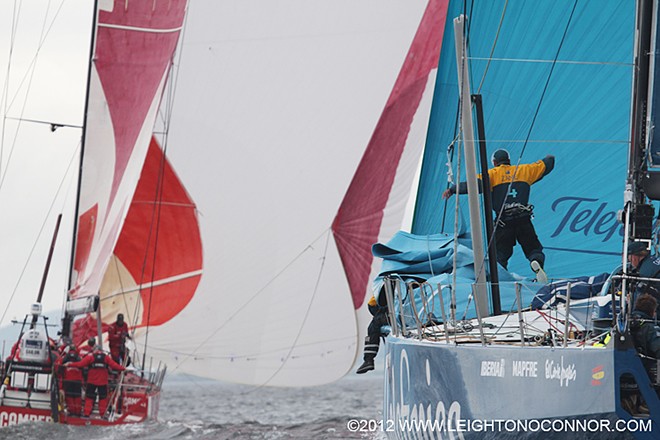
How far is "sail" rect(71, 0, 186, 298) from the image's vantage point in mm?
17328

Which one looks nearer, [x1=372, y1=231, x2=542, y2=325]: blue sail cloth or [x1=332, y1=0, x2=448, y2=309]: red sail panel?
[x1=372, y1=231, x2=542, y2=325]: blue sail cloth

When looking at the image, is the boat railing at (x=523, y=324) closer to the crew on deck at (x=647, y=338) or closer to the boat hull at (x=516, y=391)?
the boat hull at (x=516, y=391)

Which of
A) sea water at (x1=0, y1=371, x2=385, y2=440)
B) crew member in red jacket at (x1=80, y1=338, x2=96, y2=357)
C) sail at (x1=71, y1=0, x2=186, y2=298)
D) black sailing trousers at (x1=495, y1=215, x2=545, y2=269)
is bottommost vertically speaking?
sea water at (x1=0, y1=371, x2=385, y2=440)

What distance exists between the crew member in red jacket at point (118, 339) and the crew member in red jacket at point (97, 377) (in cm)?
92

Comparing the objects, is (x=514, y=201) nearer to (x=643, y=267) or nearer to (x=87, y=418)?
(x=643, y=267)

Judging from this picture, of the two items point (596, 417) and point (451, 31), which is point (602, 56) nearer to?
point (451, 31)

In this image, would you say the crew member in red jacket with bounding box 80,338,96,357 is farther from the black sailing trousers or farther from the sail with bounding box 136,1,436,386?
the black sailing trousers

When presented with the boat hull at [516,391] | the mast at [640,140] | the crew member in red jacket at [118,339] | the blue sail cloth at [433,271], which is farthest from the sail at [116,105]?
the mast at [640,140]

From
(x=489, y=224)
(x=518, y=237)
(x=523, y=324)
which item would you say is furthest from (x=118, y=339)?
(x=523, y=324)

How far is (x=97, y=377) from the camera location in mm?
14883

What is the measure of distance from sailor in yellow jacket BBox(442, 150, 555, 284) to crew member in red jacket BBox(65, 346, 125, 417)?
23.0ft

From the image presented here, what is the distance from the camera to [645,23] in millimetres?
6164

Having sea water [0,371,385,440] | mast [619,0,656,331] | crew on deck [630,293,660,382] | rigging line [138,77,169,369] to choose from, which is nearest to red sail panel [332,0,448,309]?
sea water [0,371,385,440]

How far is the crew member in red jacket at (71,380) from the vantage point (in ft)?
48.3
